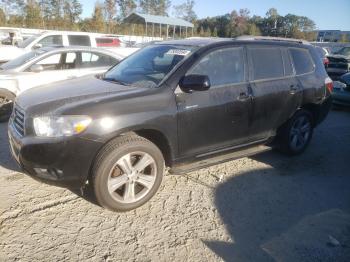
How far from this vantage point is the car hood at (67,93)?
3.40 m

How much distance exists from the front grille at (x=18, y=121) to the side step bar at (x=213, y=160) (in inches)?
66.1

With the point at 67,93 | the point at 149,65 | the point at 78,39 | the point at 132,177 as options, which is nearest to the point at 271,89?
the point at 149,65

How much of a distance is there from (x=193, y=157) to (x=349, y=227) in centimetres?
184

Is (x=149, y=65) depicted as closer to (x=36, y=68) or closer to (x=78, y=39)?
(x=36, y=68)

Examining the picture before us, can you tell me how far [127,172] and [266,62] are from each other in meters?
2.54

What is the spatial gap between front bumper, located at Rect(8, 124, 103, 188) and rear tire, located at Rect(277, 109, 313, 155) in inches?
119

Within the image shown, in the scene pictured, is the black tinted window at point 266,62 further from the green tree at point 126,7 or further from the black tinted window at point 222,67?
the green tree at point 126,7

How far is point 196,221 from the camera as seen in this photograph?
3.51m

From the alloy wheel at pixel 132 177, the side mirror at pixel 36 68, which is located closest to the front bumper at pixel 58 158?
the alloy wheel at pixel 132 177

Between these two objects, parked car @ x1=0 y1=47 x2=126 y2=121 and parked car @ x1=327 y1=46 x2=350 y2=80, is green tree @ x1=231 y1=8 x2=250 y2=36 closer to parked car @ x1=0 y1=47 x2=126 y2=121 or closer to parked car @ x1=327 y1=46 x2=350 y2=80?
parked car @ x1=327 y1=46 x2=350 y2=80

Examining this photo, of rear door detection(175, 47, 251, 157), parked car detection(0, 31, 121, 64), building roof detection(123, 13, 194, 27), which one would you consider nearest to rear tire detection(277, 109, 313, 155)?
rear door detection(175, 47, 251, 157)

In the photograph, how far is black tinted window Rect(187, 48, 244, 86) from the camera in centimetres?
400

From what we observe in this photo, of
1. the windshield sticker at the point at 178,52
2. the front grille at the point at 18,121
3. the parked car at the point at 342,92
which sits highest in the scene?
the windshield sticker at the point at 178,52

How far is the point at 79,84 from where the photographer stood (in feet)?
13.5
